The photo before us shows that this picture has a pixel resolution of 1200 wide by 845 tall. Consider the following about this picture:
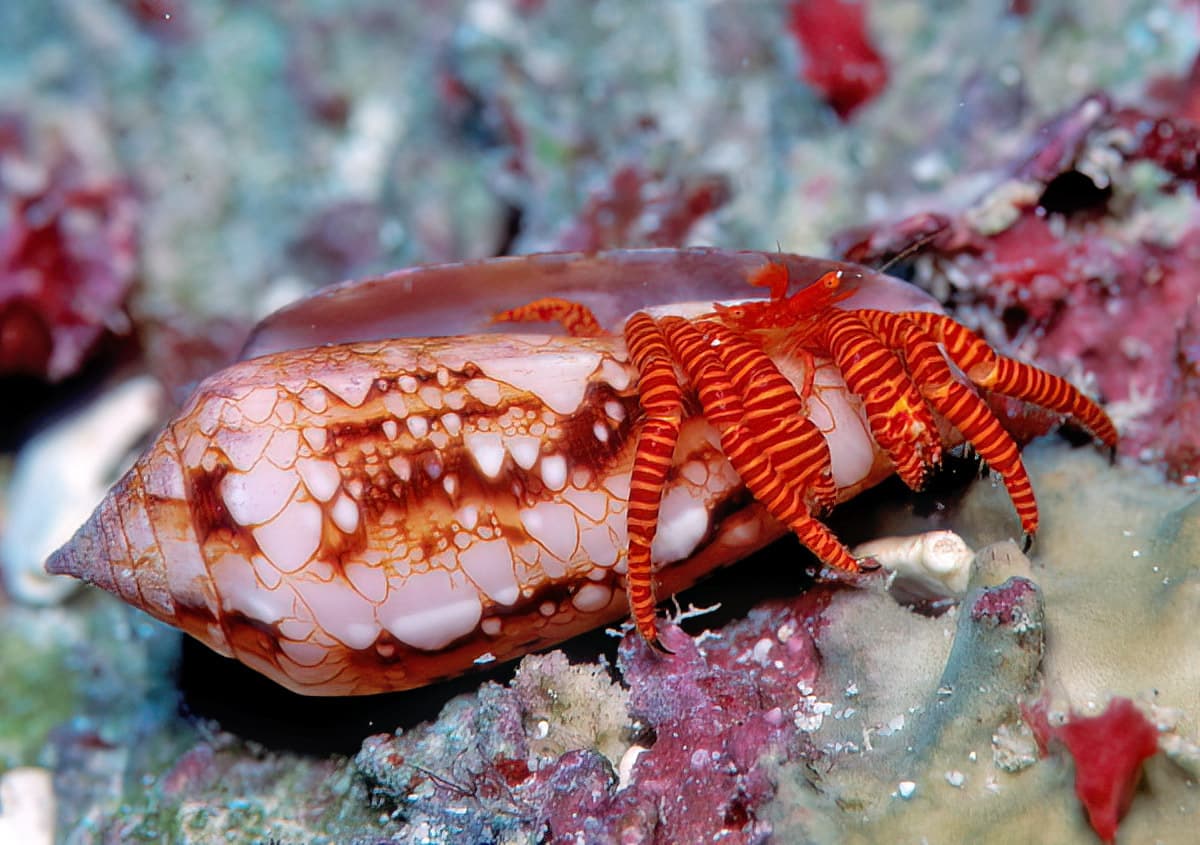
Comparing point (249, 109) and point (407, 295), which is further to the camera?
point (249, 109)

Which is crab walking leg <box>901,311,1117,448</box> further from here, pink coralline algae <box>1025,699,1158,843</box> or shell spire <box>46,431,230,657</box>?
shell spire <box>46,431,230,657</box>

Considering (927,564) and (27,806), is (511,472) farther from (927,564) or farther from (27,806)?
(27,806)


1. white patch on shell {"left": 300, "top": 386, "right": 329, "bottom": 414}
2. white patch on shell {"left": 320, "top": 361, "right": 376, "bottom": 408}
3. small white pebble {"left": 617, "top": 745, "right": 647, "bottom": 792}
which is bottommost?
small white pebble {"left": 617, "top": 745, "right": 647, "bottom": 792}

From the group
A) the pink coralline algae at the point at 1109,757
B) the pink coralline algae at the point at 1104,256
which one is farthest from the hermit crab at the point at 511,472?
the pink coralline algae at the point at 1109,757

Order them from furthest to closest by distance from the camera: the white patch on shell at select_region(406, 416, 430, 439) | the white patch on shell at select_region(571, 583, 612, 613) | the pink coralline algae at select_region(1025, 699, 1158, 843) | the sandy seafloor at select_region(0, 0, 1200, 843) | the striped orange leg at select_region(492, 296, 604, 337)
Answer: the striped orange leg at select_region(492, 296, 604, 337), the white patch on shell at select_region(571, 583, 612, 613), the white patch on shell at select_region(406, 416, 430, 439), the sandy seafloor at select_region(0, 0, 1200, 843), the pink coralline algae at select_region(1025, 699, 1158, 843)

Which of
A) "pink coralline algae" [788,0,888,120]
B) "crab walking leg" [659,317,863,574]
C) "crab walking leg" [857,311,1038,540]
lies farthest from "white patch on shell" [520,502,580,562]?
"pink coralline algae" [788,0,888,120]

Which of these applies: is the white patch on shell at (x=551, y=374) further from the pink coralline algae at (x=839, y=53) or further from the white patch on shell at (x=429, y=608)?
the pink coralline algae at (x=839, y=53)

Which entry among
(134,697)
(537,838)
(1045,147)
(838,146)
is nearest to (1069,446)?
(1045,147)

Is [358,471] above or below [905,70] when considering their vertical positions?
below

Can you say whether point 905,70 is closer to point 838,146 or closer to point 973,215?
point 838,146
